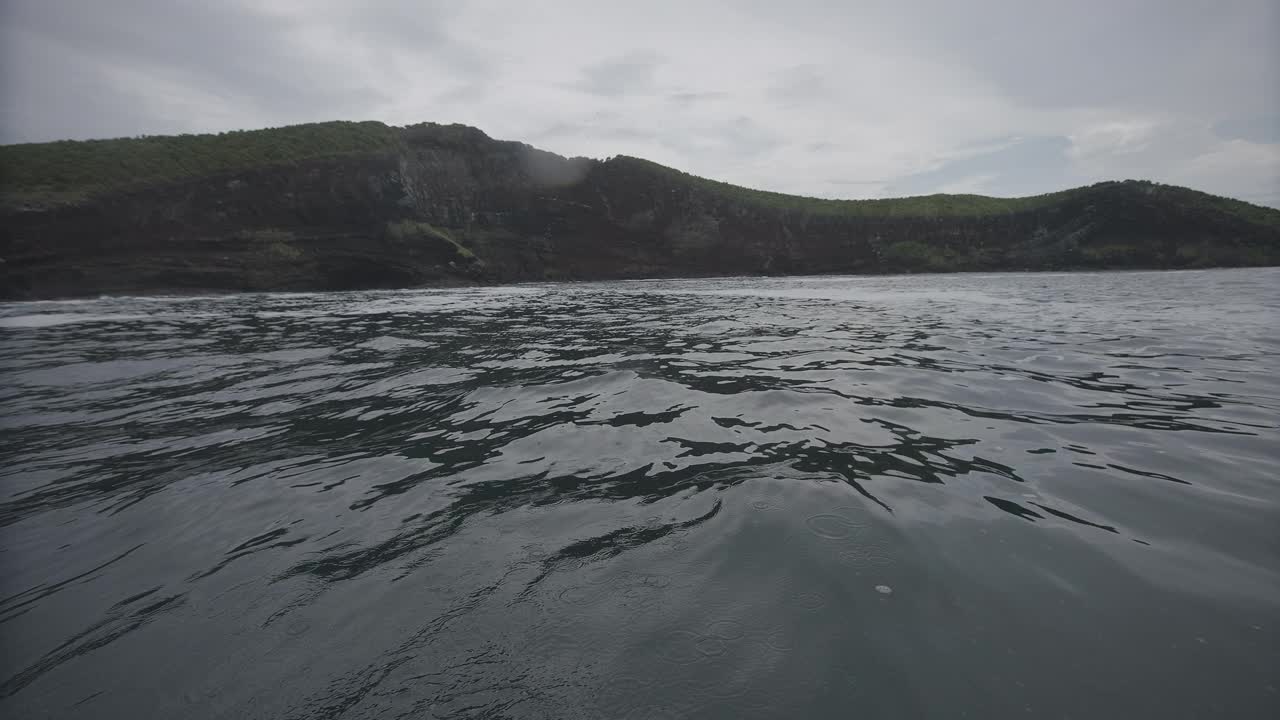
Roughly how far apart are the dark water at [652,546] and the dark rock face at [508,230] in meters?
34.4

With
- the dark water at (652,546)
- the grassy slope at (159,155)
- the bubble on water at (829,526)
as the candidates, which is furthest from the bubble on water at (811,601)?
the grassy slope at (159,155)

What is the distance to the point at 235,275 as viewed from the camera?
110ft

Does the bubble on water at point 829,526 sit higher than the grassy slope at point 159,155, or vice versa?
the grassy slope at point 159,155

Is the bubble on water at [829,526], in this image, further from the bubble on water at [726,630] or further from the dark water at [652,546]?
the bubble on water at [726,630]

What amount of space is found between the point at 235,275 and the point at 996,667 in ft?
142

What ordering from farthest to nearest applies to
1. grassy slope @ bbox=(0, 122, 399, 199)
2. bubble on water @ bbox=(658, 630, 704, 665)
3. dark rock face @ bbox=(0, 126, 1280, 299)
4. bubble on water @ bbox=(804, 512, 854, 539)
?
grassy slope @ bbox=(0, 122, 399, 199) → dark rock face @ bbox=(0, 126, 1280, 299) → bubble on water @ bbox=(804, 512, 854, 539) → bubble on water @ bbox=(658, 630, 704, 665)

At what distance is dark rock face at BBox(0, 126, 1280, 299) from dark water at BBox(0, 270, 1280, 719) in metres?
34.4

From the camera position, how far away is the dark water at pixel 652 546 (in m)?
1.99

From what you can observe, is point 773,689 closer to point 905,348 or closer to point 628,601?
point 628,601

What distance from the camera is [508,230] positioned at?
169ft

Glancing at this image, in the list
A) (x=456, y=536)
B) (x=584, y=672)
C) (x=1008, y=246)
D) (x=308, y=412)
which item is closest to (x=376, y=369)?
(x=308, y=412)

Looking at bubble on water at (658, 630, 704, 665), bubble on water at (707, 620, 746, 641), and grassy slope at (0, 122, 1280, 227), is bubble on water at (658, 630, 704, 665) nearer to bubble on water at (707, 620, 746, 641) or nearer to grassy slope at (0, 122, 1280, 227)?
bubble on water at (707, 620, 746, 641)

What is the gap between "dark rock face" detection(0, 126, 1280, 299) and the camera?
32875mm

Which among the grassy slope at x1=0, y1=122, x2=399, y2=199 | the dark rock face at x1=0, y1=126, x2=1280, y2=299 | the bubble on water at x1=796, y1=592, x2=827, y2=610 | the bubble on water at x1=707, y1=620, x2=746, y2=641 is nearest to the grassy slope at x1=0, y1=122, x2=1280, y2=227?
the grassy slope at x1=0, y1=122, x2=399, y2=199
